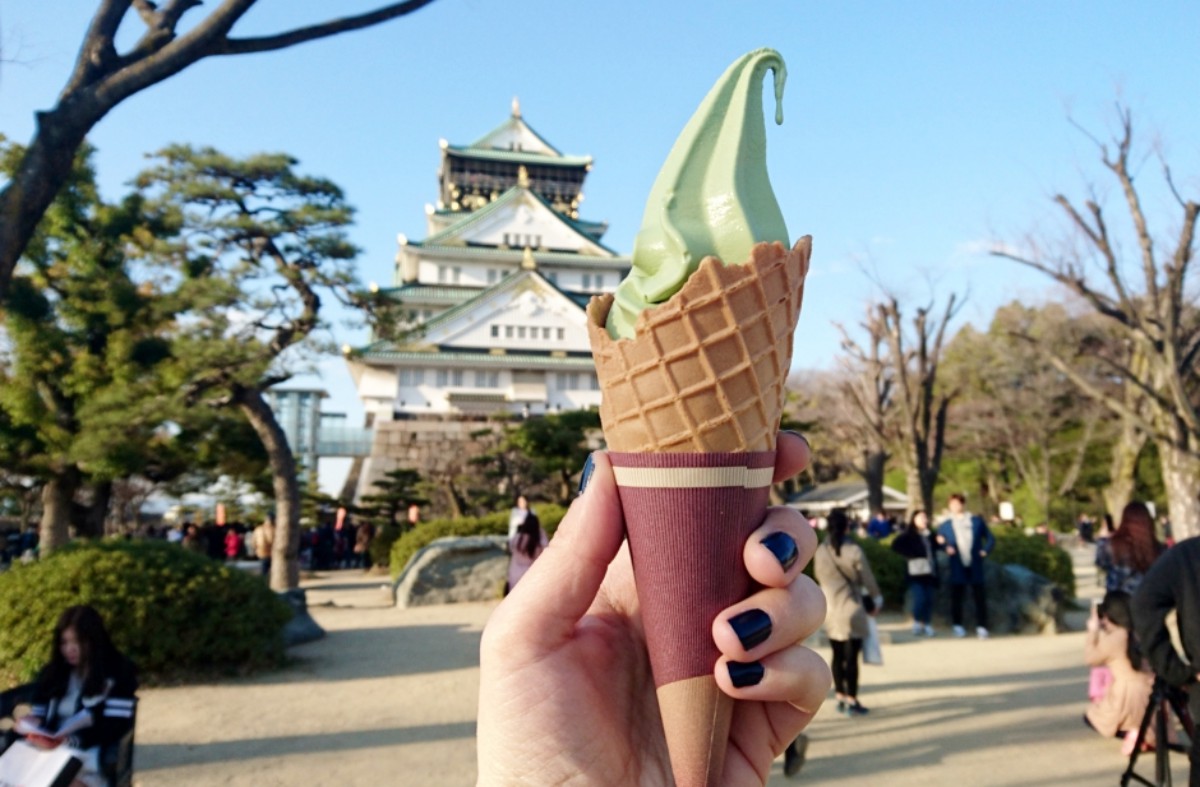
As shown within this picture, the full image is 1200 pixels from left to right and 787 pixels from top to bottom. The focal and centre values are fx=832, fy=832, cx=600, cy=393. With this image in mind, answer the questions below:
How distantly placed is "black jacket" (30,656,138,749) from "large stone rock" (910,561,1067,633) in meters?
9.54

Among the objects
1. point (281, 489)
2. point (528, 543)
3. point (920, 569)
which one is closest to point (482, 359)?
point (281, 489)

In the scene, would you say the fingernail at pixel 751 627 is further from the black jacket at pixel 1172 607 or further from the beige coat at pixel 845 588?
the beige coat at pixel 845 588

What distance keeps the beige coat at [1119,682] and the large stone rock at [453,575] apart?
8965mm

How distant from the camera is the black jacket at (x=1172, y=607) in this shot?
3064 millimetres

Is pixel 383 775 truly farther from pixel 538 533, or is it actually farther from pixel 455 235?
pixel 455 235

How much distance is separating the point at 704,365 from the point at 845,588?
4867mm

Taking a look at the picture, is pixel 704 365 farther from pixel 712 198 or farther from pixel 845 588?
pixel 845 588

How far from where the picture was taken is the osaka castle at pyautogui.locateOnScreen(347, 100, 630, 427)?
2934 centimetres

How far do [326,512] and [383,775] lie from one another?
21.0 metres

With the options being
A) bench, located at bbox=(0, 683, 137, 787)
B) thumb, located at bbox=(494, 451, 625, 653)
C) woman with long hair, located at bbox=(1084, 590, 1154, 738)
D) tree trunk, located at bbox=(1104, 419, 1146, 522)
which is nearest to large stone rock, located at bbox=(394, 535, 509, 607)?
woman with long hair, located at bbox=(1084, 590, 1154, 738)

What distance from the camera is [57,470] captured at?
12133mm

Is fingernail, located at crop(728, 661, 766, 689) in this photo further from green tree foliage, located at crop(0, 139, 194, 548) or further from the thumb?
green tree foliage, located at crop(0, 139, 194, 548)

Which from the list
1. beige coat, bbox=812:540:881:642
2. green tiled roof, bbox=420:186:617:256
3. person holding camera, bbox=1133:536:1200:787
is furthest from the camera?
green tiled roof, bbox=420:186:617:256

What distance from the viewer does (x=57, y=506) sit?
12453 millimetres
